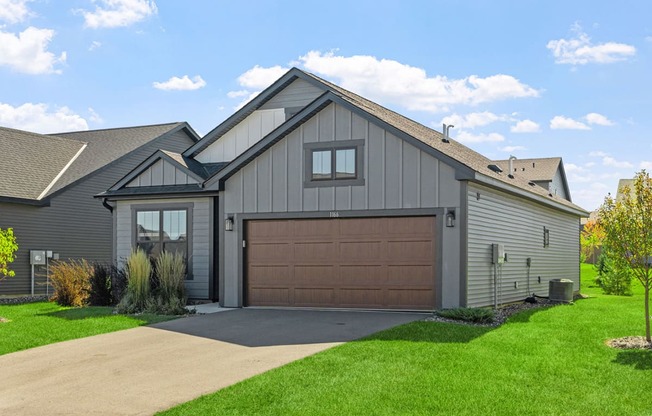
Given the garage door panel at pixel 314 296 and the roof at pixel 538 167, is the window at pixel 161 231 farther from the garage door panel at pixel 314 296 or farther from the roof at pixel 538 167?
the roof at pixel 538 167

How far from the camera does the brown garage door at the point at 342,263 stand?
1540 cm

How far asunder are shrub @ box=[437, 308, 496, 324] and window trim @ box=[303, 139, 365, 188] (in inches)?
143

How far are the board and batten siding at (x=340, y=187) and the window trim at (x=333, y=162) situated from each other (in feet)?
0.24

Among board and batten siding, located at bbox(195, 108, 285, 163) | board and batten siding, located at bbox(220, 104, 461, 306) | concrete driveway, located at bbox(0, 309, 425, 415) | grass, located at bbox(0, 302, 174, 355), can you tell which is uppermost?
board and batten siding, located at bbox(195, 108, 285, 163)

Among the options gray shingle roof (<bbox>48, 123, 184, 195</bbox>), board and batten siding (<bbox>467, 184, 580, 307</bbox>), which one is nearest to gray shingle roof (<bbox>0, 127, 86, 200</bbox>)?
gray shingle roof (<bbox>48, 123, 184, 195</bbox>)

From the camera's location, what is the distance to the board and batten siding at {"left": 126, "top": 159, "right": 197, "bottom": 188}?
1878 cm

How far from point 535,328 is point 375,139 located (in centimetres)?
532

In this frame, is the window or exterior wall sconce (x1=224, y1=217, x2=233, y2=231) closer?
exterior wall sconce (x1=224, y1=217, x2=233, y2=231)

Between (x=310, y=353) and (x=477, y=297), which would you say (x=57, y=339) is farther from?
(x=477, y=297)

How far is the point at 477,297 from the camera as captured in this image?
15648 mm

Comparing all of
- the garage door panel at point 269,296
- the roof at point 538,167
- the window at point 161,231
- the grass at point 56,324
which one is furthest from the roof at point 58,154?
the roof at point 538,167

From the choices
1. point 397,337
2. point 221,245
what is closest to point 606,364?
point 397,337

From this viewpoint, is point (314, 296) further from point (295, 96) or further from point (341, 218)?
point (295, 96)

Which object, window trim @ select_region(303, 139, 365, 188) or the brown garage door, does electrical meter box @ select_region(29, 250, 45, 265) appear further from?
window trim @ select_region(303, 139, 365, 188)
